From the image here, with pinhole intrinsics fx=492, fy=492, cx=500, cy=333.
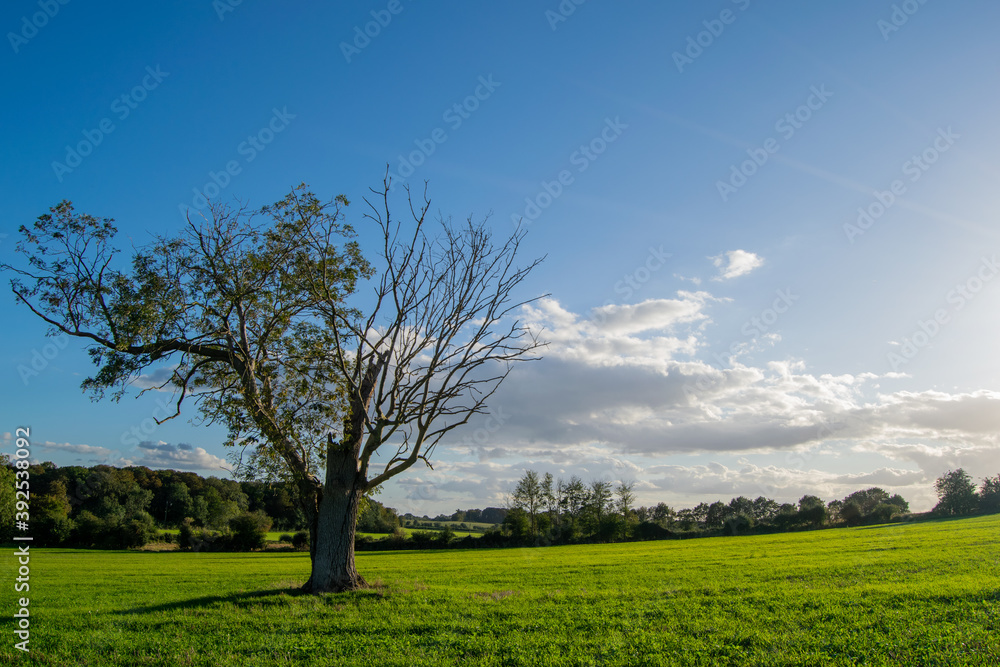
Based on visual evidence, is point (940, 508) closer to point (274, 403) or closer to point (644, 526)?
point (644, 526)

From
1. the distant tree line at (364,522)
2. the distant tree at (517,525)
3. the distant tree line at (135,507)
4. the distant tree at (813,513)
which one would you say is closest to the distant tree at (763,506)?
the distant tree line at (364,522)

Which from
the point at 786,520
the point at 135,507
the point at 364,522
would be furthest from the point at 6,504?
the point at 786,520

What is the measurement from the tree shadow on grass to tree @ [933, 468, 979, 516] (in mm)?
97962

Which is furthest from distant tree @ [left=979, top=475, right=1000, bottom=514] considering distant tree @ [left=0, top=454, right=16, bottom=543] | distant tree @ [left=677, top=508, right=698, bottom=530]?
distant tree @ [left=0, top=454, right=16, bottom=543]

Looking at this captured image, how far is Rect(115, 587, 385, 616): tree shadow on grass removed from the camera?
1292 centimetres

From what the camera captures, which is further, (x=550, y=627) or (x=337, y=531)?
(x=337, y=531)

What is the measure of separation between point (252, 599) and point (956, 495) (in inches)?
4344

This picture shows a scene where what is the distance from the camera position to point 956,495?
82.7 metres

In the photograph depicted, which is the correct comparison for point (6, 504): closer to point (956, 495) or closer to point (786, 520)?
point (786, 520)

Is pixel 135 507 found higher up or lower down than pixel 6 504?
lower down

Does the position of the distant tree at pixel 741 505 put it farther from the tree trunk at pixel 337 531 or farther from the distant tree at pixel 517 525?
the tree trunk at pixel 337 531

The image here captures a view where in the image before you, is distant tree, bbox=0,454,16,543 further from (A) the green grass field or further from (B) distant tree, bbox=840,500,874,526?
(B) distant tree, bbox=840,500,874,526

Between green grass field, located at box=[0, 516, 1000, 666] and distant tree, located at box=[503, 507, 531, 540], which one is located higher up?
green grass field, located at box=[0, 516, 1000, 666]

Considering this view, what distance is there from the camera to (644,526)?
7112 centimetres
